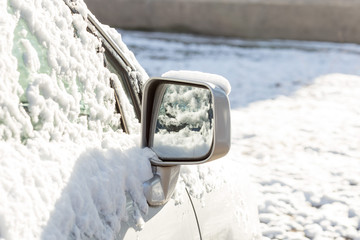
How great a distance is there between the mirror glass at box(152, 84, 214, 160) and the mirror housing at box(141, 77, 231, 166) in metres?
0.02

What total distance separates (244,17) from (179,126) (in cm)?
1484

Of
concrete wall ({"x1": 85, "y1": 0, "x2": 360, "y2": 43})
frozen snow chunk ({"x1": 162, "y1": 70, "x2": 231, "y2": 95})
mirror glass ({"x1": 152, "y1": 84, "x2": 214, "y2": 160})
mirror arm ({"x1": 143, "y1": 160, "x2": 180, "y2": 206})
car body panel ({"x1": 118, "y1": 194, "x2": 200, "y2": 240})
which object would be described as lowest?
concrete wall ({"x1": 85, "y1": 0, "x2": 360, "y2": 43})

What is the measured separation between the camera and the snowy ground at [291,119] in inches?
219

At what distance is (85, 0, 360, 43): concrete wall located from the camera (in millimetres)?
16156

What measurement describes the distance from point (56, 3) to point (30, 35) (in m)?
0.18

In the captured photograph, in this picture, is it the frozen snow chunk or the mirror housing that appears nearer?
the mirror housing

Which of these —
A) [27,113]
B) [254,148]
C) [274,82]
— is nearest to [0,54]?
[27,113]

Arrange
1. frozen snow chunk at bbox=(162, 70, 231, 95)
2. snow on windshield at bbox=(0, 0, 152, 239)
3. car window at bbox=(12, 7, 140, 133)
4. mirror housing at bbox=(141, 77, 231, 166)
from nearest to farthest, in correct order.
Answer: snow on windshield at bbox=(0, 0, 152, 239)
car window at bbox=(12, 7, 140, 133)
mirror housing at bbox=(141, 77, 231, 166)
frozen snow chunk at bbox=(162, 70, 231, 95)

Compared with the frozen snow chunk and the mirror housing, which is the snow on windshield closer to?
the mirror housing

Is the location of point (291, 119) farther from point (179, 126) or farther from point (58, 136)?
point (58, 136)

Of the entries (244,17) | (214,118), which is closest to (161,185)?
(214,118)

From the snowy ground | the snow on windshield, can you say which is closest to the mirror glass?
the snow on windshield

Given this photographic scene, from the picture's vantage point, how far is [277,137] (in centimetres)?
843

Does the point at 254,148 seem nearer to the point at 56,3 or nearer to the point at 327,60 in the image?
the point at 56,3
